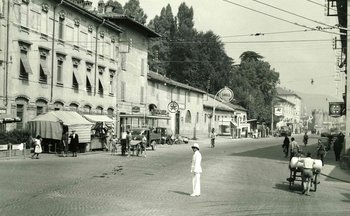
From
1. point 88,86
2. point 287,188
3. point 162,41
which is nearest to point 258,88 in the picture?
point 162,41

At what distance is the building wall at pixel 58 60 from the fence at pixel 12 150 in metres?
4.50

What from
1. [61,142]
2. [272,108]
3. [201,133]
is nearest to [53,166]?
[61,142]

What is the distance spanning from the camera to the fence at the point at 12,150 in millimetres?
27797

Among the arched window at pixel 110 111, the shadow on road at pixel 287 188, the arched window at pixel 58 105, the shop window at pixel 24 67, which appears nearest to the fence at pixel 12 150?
the shop window at pixel 24 67

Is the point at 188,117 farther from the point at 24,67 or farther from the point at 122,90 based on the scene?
the point at 24,67

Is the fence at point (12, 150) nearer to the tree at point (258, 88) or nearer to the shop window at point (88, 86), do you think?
the shop window at point (88, 86)

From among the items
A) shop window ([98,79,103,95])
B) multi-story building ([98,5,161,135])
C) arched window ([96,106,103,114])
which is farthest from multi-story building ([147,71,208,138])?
arched window ([96,106,103,114])

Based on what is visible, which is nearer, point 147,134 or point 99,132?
point 99,132

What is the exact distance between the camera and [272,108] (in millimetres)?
114312

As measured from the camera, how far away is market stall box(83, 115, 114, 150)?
122 feet

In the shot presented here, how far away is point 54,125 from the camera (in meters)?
32.4

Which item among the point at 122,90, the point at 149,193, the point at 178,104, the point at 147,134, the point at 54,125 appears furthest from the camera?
the point at 178,104

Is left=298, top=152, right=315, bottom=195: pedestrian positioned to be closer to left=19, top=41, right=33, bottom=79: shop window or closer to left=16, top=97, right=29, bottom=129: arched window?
left=16, top=97, right=29, bottom=129: arched window

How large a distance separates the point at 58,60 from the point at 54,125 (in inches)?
324
